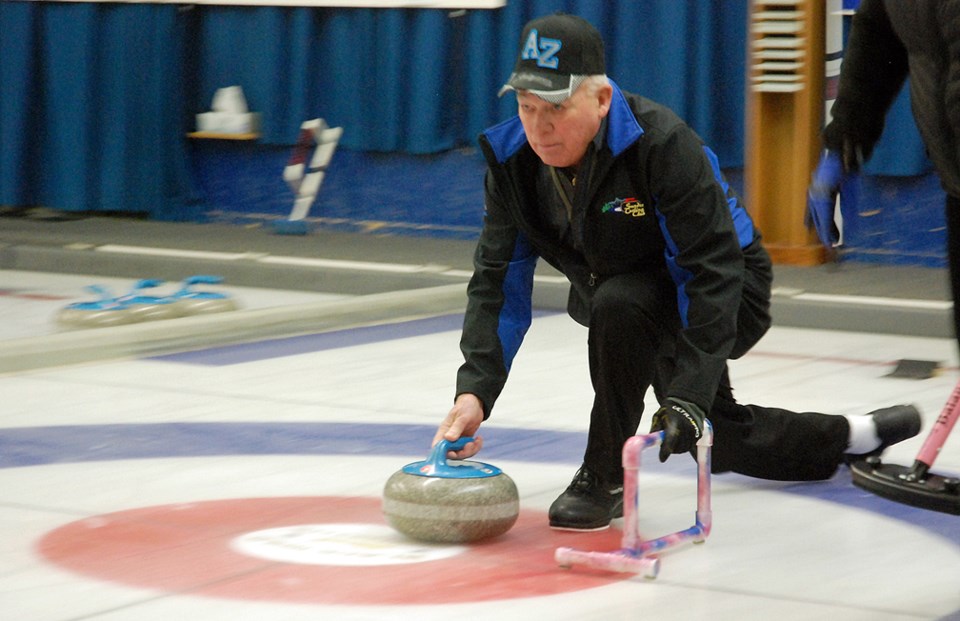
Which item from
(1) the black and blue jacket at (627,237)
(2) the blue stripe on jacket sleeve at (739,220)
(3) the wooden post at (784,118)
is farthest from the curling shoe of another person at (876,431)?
(3) the wooden post at (784,118)

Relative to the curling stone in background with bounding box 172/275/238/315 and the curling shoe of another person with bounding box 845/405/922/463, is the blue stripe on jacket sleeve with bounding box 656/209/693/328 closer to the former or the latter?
the curling shoe of another person with bounding box 845/405/922/463

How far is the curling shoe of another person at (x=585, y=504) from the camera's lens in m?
3.29

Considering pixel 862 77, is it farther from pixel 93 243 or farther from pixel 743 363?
pixel 93 243

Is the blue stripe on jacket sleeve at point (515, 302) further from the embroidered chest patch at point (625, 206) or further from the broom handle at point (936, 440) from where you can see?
the broom handle at point (936, 440)

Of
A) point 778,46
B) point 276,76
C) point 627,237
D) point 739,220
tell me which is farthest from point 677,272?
point 276,76

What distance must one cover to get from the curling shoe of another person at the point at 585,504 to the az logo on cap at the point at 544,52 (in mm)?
843

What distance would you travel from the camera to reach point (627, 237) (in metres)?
3.24

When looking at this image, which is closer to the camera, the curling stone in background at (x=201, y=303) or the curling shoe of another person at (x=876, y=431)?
the curling shoe of another person at (x=876, y=431)

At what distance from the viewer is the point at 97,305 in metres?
6.21

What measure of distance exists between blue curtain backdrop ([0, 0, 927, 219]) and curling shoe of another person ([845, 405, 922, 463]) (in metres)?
4.44

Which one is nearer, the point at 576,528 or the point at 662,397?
the point at 576,528

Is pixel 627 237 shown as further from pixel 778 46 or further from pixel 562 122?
pixel 778 46

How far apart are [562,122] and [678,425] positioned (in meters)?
0.61

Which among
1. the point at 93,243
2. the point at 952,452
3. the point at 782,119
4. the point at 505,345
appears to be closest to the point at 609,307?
the point at 505,345
